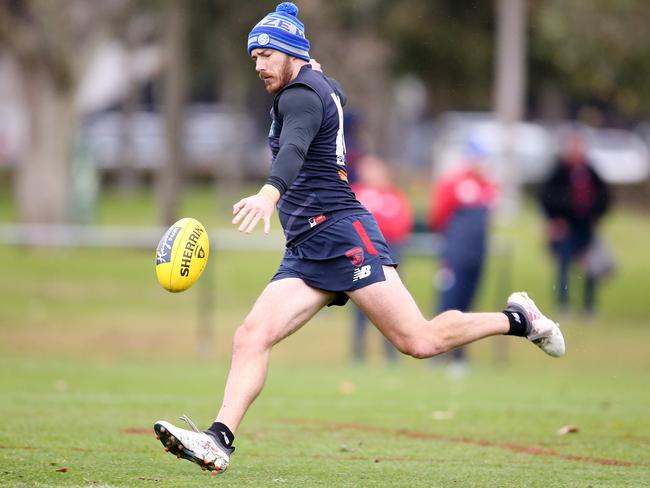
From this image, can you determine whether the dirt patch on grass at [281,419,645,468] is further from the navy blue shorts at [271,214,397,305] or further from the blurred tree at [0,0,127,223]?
the blurred tree at [0,0,127,223]

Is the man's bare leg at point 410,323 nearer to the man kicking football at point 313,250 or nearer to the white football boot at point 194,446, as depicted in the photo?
the man kicking football at point 313,250

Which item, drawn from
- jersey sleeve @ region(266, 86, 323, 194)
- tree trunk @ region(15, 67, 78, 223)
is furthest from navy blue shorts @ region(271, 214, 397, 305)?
tree trunk @ region(15, 67, 78, 223)

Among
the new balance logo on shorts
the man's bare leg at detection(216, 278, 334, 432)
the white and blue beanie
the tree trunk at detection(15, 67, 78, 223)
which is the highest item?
the tree trunk at detection(15, 67, 78, 223)

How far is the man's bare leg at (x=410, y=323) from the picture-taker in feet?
23.6

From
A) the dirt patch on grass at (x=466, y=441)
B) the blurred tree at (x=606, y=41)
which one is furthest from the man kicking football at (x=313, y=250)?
the blurred tree at (x=606, y=41)

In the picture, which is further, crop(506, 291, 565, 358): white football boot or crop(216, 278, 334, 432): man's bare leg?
crop(506, 291, 565, 358): white football boot

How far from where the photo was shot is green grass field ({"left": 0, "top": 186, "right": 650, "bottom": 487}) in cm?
732

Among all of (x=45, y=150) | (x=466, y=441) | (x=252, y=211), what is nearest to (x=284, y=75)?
(x=252, y=211)

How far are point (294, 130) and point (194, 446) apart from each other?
68.3 inches

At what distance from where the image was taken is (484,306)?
70.4 ft

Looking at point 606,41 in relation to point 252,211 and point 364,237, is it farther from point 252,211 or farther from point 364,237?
point 252,211

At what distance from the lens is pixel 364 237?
7230 mm

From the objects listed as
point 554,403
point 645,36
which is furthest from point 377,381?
point 645,36

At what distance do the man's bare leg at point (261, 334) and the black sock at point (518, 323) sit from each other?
44.4 inches
